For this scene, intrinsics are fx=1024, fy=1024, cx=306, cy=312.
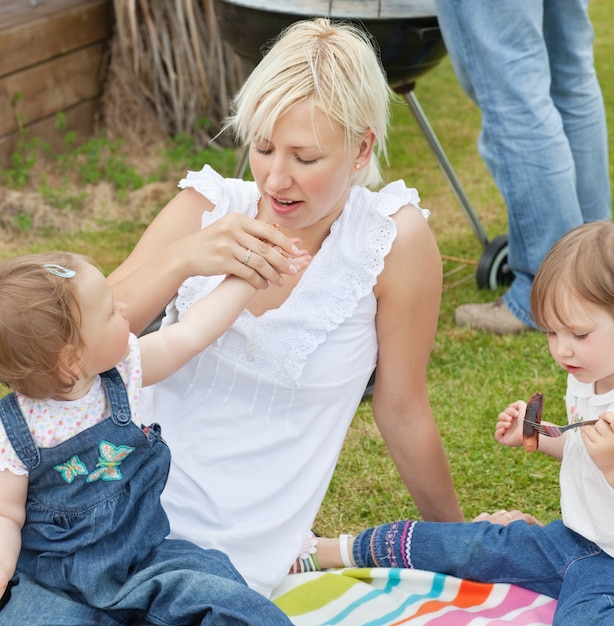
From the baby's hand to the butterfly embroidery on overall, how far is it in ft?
2.43

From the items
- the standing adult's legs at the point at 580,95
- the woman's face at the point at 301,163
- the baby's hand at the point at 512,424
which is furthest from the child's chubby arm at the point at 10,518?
the standing adult's legs at the point at 580,95

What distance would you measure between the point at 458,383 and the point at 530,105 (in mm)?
855

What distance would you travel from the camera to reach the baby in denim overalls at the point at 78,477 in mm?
1598

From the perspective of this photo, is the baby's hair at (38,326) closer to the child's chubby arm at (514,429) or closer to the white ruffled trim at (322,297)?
the white ruffled trim at (322,297)

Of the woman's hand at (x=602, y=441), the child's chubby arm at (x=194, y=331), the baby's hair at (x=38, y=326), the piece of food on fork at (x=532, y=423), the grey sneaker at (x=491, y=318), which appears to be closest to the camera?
the baby's hair at (x=38, y=326)

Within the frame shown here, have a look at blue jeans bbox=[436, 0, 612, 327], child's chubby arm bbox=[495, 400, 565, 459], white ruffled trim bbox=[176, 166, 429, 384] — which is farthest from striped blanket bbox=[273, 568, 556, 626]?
blue jeans bbox=[436, 0, 612, 327]

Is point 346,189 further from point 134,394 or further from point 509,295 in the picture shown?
point 509,295

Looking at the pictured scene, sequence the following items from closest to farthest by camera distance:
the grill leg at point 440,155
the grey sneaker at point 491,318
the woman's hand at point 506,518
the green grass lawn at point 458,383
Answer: the woman's hand at point 506,518, the green grass lawn at point 458,383, the grey sneaker at point 491,318, the grill leg at point 440,155

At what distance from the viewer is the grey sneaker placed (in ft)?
11.1

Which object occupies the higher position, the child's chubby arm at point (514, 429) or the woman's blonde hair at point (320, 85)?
the woman's blonde hair at point (320, 85)

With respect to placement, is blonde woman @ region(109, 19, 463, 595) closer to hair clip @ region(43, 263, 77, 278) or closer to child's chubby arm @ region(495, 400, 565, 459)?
child's chubby arm @ region(495, 400, 565, 459)

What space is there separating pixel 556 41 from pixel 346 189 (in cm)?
158

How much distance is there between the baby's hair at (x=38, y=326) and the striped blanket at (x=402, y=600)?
0.71 meters

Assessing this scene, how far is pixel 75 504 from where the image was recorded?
1.65m
